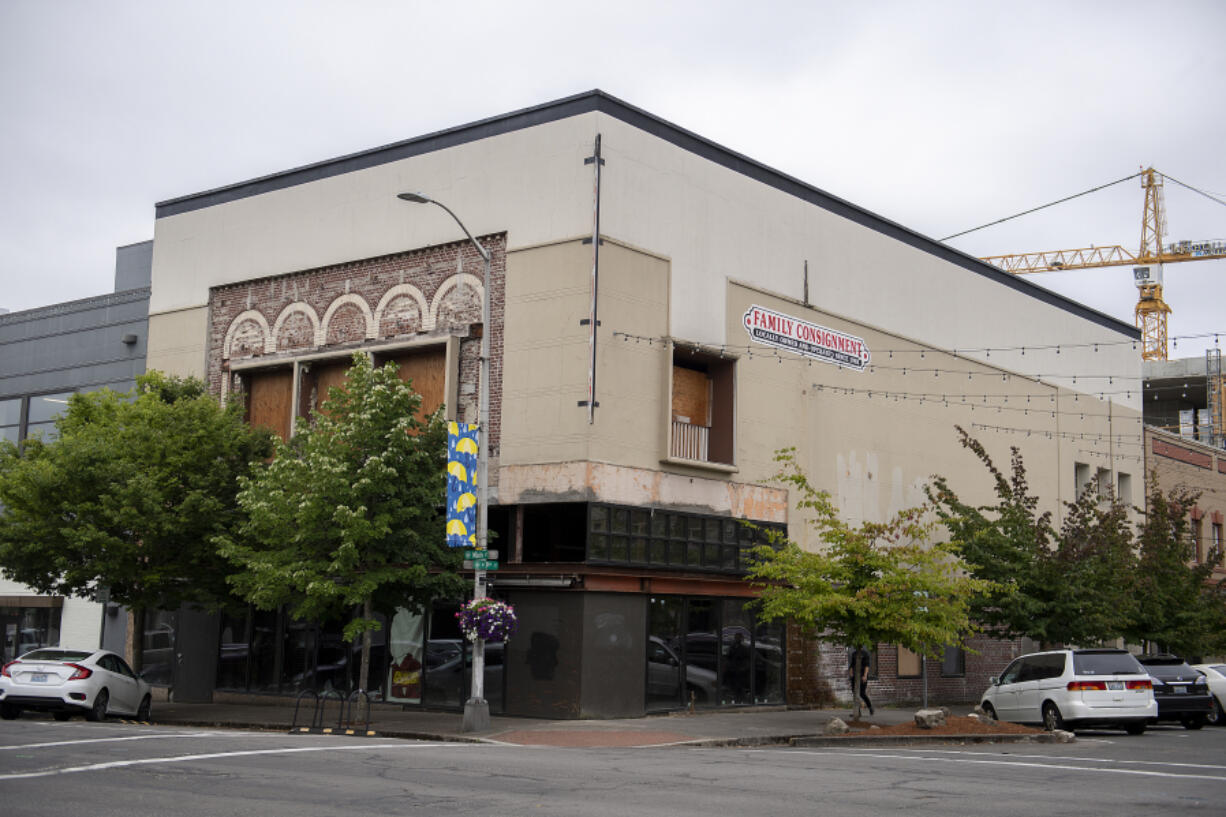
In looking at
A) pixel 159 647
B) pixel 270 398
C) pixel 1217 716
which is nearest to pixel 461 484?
pixel 270 398

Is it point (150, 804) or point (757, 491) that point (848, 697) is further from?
point (150, 804)

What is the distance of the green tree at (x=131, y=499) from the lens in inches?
1023

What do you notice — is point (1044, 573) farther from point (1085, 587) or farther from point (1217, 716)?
point (1217, 716)

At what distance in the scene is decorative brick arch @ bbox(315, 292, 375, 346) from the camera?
29.6 meters

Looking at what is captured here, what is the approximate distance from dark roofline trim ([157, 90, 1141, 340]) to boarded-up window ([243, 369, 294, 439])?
4.87 metres

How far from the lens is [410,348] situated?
28.6 m

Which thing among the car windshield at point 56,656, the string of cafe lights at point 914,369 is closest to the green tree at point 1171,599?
the string of cafe lights at point 914,369

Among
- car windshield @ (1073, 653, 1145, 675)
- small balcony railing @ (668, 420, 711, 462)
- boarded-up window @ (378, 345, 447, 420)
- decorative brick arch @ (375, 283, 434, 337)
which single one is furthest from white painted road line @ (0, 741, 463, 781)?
car windshield @ (1073, 653, 1145, 675)

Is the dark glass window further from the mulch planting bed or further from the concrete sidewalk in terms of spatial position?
the mulch planting bed

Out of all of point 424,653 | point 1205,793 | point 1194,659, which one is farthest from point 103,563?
point 1194,659

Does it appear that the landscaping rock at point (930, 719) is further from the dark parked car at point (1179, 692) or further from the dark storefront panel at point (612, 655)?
the dark storefront panel at point (612, 655)

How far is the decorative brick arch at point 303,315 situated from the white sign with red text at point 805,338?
34.4ft

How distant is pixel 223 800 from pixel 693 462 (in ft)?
54.7

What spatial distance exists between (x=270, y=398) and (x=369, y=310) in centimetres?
413
